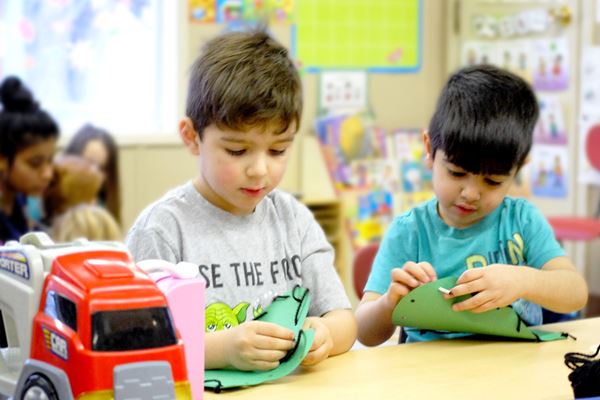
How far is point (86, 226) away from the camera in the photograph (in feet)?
10.6

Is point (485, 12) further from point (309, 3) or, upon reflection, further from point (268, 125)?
point (268, 125)

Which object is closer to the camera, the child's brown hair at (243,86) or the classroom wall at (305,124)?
the child's brown hair at (243,86)

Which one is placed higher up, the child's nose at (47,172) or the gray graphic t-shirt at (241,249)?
the gray graphic t-shirt at (241,249)

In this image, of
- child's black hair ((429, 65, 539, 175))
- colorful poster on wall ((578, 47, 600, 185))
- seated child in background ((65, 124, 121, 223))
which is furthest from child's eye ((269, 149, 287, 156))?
colorful poster on wall ((578, 47, 600, 185))

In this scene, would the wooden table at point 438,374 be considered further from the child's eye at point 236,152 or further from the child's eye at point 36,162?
the child's eye at point 36,162

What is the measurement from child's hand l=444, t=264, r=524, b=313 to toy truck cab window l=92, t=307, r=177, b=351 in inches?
23.9

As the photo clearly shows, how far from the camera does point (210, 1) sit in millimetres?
4328

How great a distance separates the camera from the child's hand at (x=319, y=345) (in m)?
1.37

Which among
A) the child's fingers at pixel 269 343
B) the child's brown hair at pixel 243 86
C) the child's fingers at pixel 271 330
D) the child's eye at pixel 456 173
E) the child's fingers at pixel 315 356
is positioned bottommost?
the child's fingers at pixel 315 356

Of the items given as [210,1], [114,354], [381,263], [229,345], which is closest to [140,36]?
[210,1]

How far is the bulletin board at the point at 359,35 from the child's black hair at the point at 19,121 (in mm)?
1506

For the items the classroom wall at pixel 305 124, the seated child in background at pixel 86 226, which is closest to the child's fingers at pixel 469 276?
the seated child in background at pixel 86 226

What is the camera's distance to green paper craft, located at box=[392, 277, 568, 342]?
149cm

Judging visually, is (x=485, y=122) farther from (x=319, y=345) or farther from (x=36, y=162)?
(x=36, y=162)
